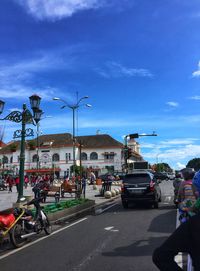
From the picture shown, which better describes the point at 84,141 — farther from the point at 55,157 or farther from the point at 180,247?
the point at 180,247

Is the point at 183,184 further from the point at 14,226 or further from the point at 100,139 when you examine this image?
the point at 100,139

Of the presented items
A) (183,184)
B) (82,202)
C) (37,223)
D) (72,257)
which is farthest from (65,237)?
(82,202)

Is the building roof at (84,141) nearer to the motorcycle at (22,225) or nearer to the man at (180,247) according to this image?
the motorcycle at (22,225)

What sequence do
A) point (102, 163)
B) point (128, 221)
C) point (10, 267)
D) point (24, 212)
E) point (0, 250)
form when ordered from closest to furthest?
point (10, 267) → point (0, 250) → point (24, 212) → point (128, 221) → point (102, 163)

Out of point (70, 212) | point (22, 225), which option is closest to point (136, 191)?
point (70, 212)

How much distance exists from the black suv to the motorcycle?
9479 mm

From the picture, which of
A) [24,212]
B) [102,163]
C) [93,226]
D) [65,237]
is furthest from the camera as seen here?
[102,163]

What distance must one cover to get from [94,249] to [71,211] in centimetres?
788

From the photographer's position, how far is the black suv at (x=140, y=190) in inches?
797

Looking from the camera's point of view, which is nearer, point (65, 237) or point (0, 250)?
point (0, 250)

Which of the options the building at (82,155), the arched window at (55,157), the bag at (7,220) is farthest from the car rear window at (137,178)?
the arched window at (55,157)

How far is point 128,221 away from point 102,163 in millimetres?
91519

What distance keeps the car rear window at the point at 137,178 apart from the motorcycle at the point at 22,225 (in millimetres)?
9854

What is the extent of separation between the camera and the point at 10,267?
778 centimetres
